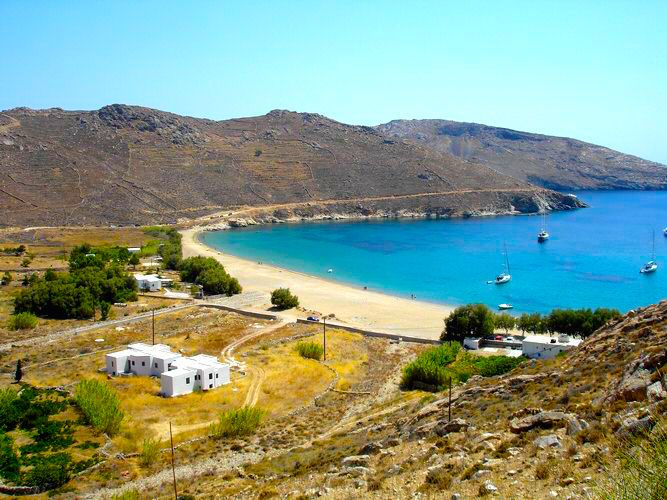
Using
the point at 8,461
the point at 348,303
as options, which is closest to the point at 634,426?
the point at 8,461

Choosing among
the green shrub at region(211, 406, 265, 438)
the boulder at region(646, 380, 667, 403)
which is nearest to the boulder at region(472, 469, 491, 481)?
the boulder at region(646, 380, 667, 403)

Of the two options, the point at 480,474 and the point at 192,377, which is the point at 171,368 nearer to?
the point at 192,377

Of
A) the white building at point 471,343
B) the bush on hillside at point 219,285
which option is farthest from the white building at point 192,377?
the bush on hillside at point 219,285

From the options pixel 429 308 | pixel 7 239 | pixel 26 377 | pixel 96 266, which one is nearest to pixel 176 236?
pixel 7 239

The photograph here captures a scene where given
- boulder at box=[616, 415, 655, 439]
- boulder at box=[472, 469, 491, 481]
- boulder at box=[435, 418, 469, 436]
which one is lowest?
boulder at box=[435, 418, 469, 436]

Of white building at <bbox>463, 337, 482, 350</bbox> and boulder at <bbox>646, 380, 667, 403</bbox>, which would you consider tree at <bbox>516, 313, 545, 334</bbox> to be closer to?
white building at <bbox>463, 337, 482, 350</bbox>

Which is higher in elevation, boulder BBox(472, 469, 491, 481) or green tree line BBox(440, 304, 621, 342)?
boulder BBox(472, 469, 491, 481)

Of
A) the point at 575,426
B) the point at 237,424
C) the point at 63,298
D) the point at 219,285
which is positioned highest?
the point at 575,426
